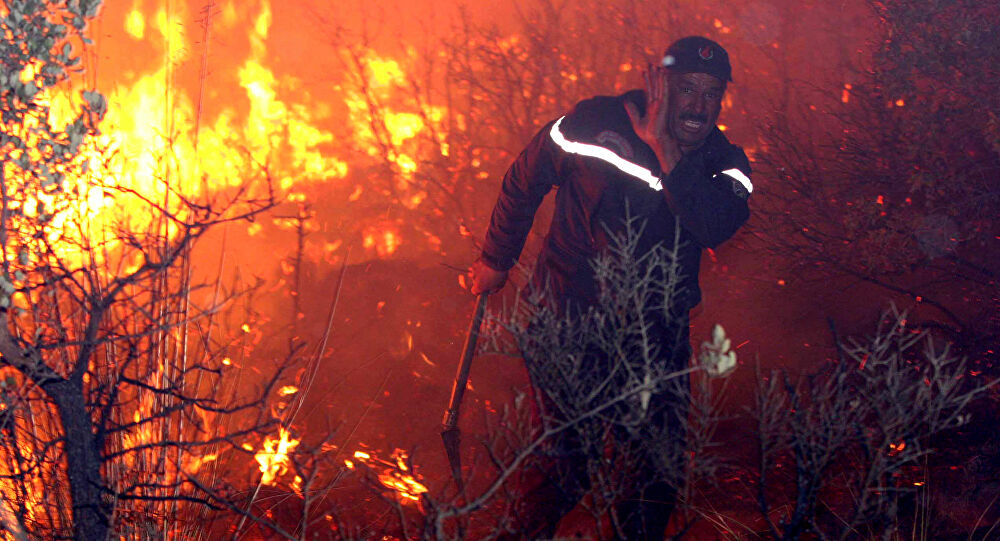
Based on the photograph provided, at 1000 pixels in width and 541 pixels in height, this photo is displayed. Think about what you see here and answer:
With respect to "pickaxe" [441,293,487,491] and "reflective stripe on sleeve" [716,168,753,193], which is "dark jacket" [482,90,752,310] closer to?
"reflective stripe on sleeve" [716,168,753,193]

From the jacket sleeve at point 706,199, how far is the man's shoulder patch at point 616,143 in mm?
215

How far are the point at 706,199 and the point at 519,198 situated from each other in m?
0.78

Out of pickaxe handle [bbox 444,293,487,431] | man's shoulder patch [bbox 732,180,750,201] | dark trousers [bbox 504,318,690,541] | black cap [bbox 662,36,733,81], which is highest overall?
black cap [bbox 662,36,733,81]

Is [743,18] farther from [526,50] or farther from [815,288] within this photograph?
[815,288]

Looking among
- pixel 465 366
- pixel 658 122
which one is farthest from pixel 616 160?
pixel 465 366

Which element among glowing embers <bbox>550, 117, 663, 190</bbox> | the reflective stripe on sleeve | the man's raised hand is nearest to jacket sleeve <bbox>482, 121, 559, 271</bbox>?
glowing embers <bbox>550, 117, 663, 190</bbox>

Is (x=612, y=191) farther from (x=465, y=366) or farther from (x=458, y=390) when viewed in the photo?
(x=458, y=390)

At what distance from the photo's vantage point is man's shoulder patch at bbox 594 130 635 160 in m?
3.14

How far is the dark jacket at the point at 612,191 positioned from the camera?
9.76 feet

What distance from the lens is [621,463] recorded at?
7.45ft

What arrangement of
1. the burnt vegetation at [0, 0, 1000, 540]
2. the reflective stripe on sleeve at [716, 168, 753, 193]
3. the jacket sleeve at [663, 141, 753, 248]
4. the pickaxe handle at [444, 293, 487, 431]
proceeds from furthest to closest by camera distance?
the burnt vegetation at [0, 0, 1000, 540] < the pickaxe handle at [444, 293, 487, 431] < the reflective stripe on sleeve at [716, 168, 753, 193] < the jacket sleeve at [663, 141, 753, 248]

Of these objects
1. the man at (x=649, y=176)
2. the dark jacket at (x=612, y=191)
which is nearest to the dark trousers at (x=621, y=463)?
the man at (x=649, y=176)

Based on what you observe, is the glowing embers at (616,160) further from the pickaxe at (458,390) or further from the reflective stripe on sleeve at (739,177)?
the pickaxe at (458,390)

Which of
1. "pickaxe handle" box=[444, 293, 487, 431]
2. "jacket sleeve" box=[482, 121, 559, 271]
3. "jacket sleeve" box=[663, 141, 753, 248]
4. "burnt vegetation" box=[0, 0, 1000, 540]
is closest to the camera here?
"jacket sleeve" box=[663, 141, 753, 248]
